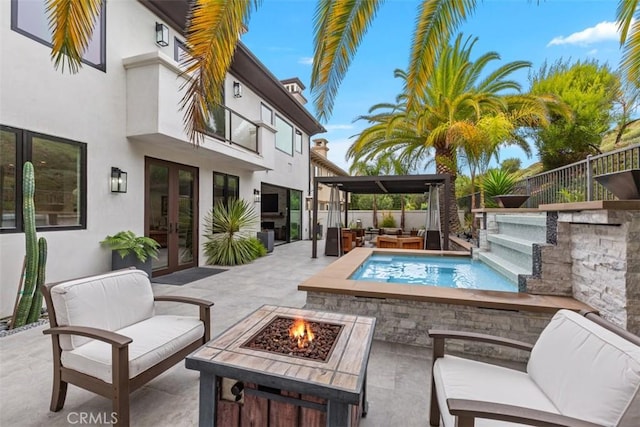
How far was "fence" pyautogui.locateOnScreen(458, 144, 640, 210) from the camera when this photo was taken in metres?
4.06

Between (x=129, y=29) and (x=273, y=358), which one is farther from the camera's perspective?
(x=129, y=29)

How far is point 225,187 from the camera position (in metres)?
9.56

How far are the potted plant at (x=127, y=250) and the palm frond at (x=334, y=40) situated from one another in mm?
4534

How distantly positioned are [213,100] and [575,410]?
11.7ft

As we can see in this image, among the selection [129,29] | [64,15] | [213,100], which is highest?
[129,29]

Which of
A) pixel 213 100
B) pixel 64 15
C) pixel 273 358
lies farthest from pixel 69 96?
pixel 273 358

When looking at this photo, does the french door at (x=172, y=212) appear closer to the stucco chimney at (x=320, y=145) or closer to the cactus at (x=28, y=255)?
the cactus at (x=28, y=255)

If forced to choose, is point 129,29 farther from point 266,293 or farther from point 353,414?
point 353,414

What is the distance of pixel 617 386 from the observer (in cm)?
141

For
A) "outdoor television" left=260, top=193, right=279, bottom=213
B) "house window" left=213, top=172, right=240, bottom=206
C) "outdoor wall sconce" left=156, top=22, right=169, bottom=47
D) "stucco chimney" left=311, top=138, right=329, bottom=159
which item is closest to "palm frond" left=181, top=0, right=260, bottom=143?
"outdoor wall sconce" left=156, top=22, right=169, bottom=47

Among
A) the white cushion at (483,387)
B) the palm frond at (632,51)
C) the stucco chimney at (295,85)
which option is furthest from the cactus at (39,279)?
the stucco chimney at (295,85)

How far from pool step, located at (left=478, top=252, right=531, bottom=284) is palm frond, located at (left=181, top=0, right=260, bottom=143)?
4.70 m

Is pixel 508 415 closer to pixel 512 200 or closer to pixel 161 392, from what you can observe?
pixel 161 392

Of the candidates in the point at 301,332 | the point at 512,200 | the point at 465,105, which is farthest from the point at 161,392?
the point at 465,105
